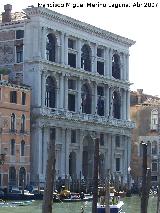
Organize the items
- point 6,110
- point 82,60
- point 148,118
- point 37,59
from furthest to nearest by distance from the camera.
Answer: point 148,118 < point 82,60 < point 37,59 < point 6,110

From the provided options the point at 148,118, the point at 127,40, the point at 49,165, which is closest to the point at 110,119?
the point at 127,40

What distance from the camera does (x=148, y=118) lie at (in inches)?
2090

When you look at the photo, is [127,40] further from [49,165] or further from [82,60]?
[49,165]

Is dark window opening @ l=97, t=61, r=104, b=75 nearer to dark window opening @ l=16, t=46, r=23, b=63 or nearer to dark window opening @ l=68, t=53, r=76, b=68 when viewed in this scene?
dark window opening @ l=68, t=53, r=76, b=68

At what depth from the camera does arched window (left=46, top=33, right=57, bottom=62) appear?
39750 millimetres

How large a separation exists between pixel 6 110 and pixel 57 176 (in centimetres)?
584

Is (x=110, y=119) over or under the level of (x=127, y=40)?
under

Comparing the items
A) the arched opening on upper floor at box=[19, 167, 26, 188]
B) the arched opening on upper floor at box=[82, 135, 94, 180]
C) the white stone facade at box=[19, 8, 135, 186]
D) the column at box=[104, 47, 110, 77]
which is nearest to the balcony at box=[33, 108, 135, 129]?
the white stone facade at box=[19, 8, 135, 186]

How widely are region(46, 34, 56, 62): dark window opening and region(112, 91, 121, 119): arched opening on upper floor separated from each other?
23.3ft

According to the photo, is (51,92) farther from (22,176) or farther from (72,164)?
(22,176)

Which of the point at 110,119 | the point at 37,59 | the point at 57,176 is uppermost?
the point at 37,59

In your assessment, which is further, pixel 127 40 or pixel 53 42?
pixel 127 40

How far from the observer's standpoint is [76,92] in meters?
41.6

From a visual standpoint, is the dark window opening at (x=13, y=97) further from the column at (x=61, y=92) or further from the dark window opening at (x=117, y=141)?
the dark window opening at (x=117, y=141)
